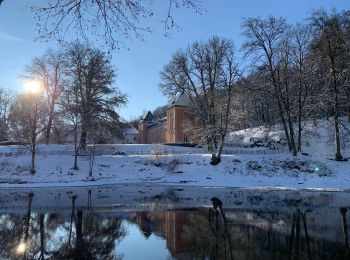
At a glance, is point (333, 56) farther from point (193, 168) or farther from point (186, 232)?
point (186, 232)

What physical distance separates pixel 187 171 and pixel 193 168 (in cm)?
78

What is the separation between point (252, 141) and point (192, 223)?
40492 mm

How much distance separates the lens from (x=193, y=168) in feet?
136

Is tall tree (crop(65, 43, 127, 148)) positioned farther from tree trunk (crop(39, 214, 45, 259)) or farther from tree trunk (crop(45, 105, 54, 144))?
tree trunk (crop(39, 214, 45, 259))

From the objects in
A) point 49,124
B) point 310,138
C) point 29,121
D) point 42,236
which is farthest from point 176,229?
point 310,138

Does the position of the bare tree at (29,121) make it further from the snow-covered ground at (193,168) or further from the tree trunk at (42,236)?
the tree trunk at (42,236)

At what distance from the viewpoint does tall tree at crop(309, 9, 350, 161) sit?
1497 inches

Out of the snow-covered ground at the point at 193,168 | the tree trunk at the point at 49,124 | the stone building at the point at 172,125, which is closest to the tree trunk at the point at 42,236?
the snow-covered ground at the point at 193,168

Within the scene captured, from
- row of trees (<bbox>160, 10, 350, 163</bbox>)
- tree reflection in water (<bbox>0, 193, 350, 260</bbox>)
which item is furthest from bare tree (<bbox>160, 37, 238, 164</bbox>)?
tree reflection in water (<bbox>0, 193, 350, 260</bbox>)

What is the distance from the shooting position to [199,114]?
50.5 m

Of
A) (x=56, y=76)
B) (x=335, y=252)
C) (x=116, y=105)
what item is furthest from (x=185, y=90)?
(x=335, y=252)

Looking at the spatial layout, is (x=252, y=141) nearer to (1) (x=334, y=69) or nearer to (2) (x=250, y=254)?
(1) (x=334, y=69)

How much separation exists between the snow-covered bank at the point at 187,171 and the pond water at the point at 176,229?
→ 12.6 metres

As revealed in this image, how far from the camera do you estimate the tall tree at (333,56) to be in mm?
38031
